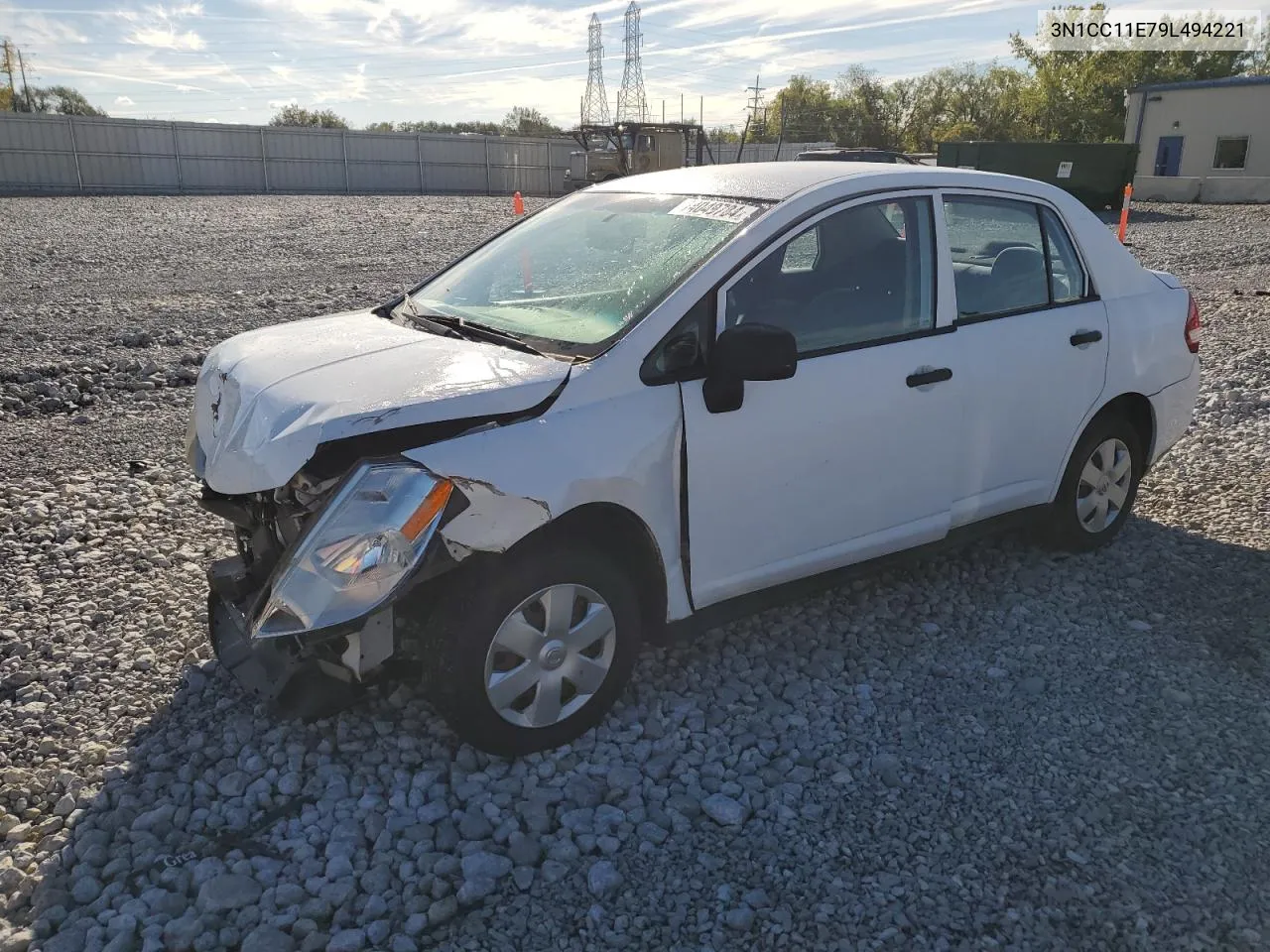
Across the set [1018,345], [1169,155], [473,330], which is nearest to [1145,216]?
[1169,155]

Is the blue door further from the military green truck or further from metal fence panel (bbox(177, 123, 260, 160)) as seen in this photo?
metal fence panel (bbox(177, 123, 260, 160))

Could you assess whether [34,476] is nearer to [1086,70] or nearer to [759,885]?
[759,885]

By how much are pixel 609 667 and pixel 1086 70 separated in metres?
66.8

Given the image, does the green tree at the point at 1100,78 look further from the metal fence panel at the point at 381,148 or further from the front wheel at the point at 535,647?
the front wheel at the point at 535,647

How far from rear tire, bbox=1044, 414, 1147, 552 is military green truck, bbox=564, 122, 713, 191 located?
2806 centimetres

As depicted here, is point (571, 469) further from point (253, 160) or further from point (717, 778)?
point (253, 160)

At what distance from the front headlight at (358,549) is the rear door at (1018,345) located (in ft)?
7.76

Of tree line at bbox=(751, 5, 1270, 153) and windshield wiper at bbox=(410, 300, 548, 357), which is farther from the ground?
tree line at bbox=(751, 5, 1270, 153)

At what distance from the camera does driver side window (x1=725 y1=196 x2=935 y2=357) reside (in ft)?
11.9

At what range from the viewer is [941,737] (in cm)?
348

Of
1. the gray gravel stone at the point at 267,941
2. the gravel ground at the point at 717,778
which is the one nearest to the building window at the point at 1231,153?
the gravel ground at the point at 717,778

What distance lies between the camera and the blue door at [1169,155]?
36.7 m

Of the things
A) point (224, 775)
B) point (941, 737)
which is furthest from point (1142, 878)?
point (224, 775)

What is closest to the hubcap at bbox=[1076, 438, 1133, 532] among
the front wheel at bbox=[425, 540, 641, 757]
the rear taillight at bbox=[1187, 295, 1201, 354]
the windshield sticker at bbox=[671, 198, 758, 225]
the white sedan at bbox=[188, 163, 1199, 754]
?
the white sedan at bbox=[188, 163, 1199, 754]
